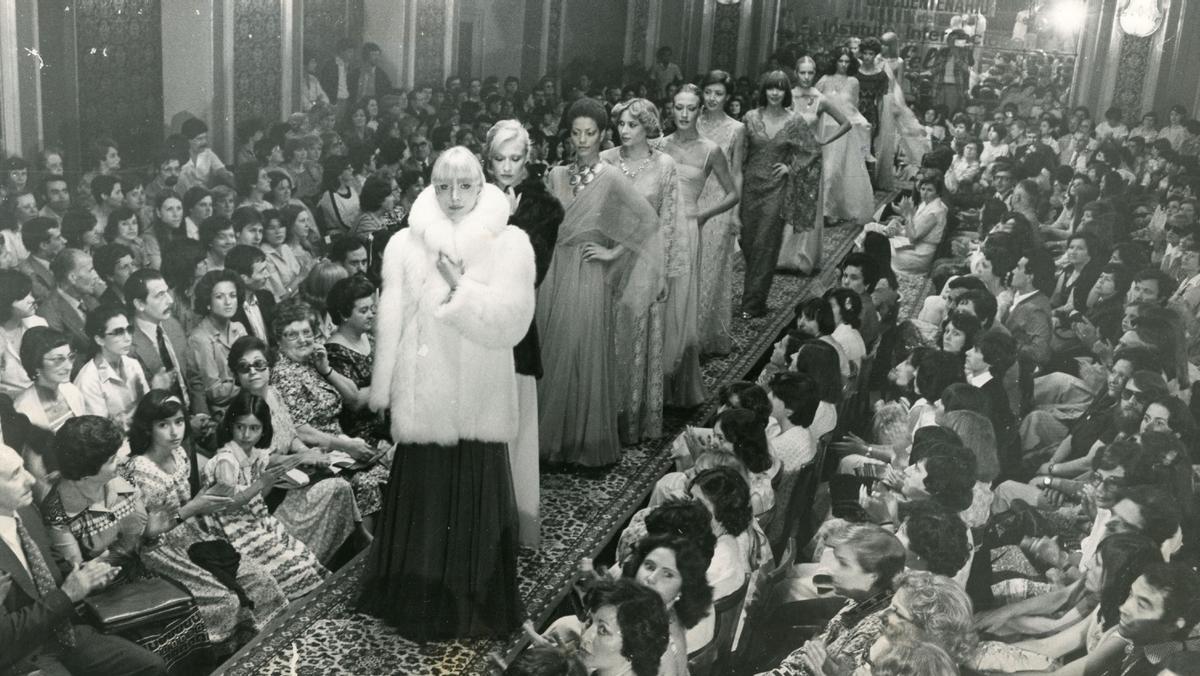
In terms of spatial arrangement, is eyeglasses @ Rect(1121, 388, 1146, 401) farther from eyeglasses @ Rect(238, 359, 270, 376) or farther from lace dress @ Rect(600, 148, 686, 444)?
eyeglasses @ Rect(238, 359, 270, 376)

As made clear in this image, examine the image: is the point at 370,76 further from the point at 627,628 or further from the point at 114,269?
the point at 627,628

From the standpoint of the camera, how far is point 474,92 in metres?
7.49

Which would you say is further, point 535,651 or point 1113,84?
point 1113,84

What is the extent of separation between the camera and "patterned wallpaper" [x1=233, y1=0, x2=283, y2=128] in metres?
5.25

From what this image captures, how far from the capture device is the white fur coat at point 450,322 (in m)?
4.75

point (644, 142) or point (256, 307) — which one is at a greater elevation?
point (644, 142)

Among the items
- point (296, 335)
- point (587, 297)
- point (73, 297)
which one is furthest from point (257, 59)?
point (587, 297)

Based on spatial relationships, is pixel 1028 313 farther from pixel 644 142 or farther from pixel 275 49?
pixel 275 49

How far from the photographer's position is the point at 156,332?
187 inches

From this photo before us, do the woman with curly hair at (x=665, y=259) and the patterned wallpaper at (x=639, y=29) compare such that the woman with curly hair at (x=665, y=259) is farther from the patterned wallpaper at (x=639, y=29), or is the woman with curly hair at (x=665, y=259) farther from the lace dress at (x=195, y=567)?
the patterned wallpaper at (x=639, y=29)

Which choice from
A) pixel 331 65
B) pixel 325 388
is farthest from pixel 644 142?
pixel 325 388

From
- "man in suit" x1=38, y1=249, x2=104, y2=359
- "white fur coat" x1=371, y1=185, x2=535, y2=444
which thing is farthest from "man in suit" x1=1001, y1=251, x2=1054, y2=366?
"man in suit" x1=38, y1=249, x2=104, y2=359

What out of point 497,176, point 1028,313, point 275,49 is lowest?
point 1028,313

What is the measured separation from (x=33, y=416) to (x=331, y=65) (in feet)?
7.87
